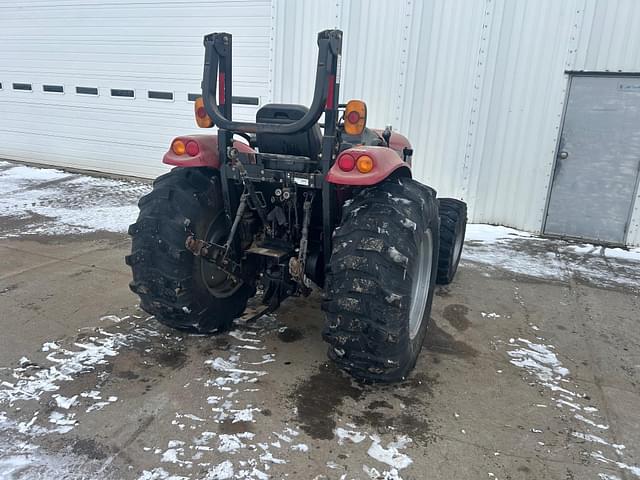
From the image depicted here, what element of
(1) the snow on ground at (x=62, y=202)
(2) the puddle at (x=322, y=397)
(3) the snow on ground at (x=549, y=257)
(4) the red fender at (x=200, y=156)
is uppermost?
(4) the red fender at (x=200, y=156)

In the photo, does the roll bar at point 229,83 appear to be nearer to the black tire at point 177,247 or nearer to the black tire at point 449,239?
the black tire at point 177,247

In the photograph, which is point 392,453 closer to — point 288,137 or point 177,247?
point 177,247

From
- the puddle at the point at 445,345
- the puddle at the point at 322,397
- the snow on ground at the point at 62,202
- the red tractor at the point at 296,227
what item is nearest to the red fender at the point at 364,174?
the red tractor at the point at 296,227

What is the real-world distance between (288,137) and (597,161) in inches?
212

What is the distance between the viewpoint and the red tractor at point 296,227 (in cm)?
261

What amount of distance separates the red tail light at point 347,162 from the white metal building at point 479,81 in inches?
193

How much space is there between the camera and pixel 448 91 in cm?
698

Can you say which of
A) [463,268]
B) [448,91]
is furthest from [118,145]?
[463,268]

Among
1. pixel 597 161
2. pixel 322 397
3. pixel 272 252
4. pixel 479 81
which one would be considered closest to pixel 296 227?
pixel 272 252

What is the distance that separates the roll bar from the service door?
513 cm

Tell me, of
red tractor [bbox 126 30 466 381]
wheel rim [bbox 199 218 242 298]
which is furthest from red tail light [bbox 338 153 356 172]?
wheel rim [bbox 199 218 242 298]

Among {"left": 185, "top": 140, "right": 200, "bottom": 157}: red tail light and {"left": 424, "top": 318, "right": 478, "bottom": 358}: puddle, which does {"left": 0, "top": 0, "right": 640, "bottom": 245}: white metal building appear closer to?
{"left": 424, "top": 318, "right": 478, "bottom": 358}: puddle

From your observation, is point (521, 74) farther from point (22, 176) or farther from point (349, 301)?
point (22, 176)

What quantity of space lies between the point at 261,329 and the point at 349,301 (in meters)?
1.24
